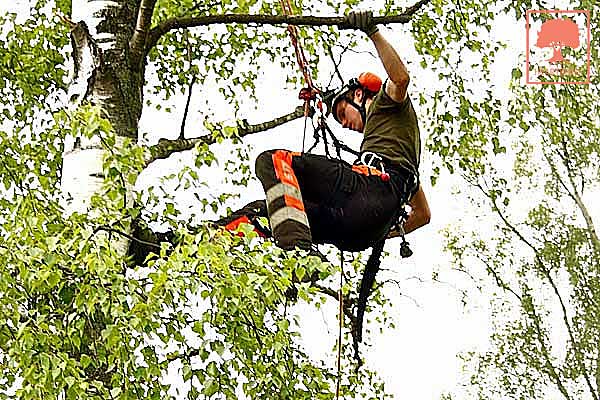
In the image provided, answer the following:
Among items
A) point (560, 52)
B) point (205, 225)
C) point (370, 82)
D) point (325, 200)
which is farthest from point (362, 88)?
point (560, 52)

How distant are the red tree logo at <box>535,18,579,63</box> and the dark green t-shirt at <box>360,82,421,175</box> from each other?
4.17ft

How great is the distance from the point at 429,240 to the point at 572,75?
189 centimetres

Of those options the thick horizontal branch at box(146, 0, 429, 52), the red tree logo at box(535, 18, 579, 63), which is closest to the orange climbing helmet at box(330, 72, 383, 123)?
the thick horizontal branch at box(146, 0, 429, 52)

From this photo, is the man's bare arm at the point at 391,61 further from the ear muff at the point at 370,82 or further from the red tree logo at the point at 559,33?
the red tree logo at the point at 559,33

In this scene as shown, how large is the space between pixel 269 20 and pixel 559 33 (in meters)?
1.80

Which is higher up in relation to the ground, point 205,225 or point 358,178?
point 358,178

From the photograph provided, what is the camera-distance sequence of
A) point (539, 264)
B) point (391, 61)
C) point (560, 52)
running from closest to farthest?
point (391, 61) < point (560, 52) < point (539, 264)

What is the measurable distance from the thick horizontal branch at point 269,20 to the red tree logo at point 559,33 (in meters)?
1.02

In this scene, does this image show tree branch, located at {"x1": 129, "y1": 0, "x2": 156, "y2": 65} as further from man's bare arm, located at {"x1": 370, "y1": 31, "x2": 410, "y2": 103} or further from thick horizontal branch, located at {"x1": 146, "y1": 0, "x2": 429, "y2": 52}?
man's bare arm, located at {"x1": 370, "y1": 31, "x2": 410, "y2": 103}

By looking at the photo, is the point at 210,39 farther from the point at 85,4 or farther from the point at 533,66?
the point at 533,66

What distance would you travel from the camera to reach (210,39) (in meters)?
4.45

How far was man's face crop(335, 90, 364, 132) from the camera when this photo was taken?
2.84 meters

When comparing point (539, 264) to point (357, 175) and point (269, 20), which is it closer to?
point (269, 20)

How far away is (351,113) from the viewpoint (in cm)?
285
